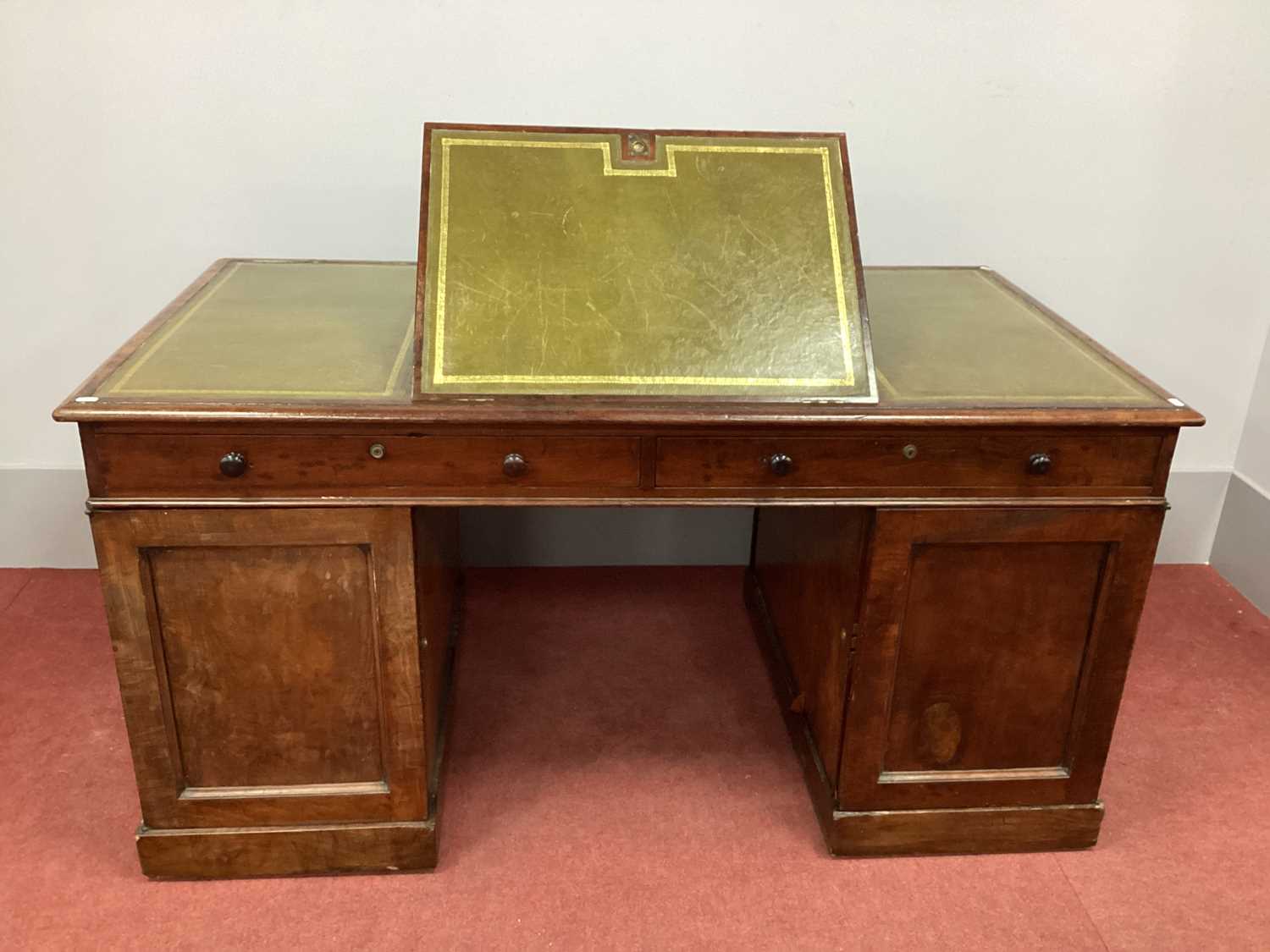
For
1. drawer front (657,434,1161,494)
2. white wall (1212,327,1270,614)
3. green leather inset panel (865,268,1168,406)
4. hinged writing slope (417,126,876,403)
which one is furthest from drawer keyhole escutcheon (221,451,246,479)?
white wall (1212,327,1270,614)

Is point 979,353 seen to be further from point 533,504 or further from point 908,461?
point 533,504

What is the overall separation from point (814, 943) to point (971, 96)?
210 centimetres

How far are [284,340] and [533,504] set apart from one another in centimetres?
61

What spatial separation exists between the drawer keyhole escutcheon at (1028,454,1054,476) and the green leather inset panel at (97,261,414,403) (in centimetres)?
113

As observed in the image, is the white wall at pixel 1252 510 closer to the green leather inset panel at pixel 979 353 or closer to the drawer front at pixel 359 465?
the green leather inset panel at pixel 979 353

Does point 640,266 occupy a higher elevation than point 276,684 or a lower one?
higher

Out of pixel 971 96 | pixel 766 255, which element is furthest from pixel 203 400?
pixel 971 96

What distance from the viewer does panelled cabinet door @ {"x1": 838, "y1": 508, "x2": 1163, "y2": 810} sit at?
1.99m

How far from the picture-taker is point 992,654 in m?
2.11

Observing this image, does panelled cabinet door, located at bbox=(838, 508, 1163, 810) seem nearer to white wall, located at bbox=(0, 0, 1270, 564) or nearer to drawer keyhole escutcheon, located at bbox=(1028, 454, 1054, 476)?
drawer keyhole escutcheon, located at bbox=(1028, 454, 1054, 476)

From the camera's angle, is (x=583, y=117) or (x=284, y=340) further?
(x=583, y=117)

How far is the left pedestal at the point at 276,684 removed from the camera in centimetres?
189

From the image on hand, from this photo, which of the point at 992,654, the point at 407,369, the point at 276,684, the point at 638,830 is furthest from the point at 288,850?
the point at 992,654

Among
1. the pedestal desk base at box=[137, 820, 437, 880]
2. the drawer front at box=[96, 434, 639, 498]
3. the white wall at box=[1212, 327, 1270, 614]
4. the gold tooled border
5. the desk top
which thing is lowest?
the pedestal desk base at box=[137, 820, 437, 880]
